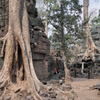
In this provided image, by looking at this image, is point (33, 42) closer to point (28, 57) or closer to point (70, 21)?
point (28, 57)

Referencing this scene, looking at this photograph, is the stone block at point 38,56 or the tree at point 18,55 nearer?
the tree at point 18,55

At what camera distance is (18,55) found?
435 cm

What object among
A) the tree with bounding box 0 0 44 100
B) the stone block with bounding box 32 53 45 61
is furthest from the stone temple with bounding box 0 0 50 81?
Answer: the tree with bounding box 0 0 44 100

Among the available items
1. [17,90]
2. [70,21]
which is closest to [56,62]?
[70,21]

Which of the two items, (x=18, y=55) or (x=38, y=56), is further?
(x=38, y=56)

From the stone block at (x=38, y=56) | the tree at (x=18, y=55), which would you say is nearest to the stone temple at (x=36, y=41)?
the stone block at (x=38, y=56)

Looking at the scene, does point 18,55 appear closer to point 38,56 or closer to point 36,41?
point 38,56

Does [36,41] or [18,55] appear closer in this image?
[18,55]

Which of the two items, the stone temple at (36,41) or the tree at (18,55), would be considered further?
the stone temple at (36,41)

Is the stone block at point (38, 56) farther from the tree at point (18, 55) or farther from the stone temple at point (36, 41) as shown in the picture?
the tree at point (18, 55)

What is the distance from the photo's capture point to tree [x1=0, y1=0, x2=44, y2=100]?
3.68m

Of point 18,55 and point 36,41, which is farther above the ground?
point 36,41

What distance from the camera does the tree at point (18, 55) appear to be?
12.1 ft

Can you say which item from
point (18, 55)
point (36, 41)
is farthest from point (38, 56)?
Answer: point (18, 55)
